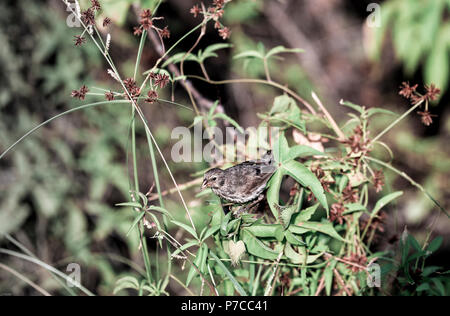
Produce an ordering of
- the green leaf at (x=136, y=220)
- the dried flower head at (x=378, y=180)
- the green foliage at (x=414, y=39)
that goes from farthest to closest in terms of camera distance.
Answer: the green foliage at (x=414, y=39) < the dried flower head at (x=378, y=180) < the green leaf at (x=136, y=220)

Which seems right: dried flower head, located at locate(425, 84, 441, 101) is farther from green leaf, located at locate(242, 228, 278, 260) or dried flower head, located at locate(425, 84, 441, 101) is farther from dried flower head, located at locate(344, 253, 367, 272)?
green leaf, located at locate(242, 228, 278, 260)

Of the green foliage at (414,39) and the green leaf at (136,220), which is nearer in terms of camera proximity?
the green leaf at (136,220)

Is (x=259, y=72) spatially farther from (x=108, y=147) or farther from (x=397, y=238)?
(x=397, y=238)

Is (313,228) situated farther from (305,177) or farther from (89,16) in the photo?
(89,16)

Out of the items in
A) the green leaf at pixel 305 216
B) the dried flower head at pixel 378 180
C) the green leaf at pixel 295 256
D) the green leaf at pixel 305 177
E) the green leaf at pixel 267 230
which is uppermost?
the dried flower head at pixel 378 180

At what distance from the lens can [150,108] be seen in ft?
8.28

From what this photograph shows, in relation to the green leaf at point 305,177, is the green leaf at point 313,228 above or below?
below

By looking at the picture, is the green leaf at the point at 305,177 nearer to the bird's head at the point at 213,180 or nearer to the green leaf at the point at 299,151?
the green leaf at the point at 299,151

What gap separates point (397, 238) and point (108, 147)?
1677mm

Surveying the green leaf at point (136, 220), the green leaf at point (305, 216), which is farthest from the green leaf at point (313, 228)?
the green leaf at point (136, 220)

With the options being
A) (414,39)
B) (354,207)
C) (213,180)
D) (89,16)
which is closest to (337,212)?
(354,207)

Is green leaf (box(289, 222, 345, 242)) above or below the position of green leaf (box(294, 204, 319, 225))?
below

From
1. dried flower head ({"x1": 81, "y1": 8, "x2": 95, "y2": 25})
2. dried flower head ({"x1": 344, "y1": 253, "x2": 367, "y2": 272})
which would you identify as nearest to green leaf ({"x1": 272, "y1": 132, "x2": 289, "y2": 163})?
dried flower head ({"x1": 344, "y1": 253, "x2": 367, "y2": 272})
